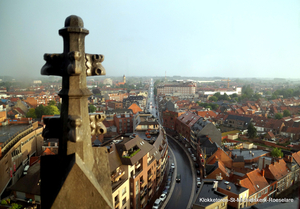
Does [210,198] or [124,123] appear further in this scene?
[124,123]

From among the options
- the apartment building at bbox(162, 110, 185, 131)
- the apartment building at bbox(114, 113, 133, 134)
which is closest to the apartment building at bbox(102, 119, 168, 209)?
the apartment building at bbox(114, 113, 133, 134)

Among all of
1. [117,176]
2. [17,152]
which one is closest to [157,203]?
[117,176]

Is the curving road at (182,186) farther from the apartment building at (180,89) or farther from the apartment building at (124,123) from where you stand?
the apartment building at (180,89)

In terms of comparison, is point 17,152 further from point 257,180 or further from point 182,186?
point 257,180

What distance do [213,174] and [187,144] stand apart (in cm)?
1405

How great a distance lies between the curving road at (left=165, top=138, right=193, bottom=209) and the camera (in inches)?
682

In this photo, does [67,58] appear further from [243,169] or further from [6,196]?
[243,169]

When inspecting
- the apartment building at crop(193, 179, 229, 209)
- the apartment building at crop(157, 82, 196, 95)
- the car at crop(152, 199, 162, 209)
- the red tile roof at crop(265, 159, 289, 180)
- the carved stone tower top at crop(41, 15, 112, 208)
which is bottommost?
the car at crop(152, 199, 162, 209)

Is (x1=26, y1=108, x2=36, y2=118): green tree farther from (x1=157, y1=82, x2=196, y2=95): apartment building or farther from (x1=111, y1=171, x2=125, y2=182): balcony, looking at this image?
(x1=157, y1=82, x2=196, y2=95): apartment building

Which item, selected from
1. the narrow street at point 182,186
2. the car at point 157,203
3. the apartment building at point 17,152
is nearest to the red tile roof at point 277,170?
the narrow street at point 182,186

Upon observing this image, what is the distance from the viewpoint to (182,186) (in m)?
20.1

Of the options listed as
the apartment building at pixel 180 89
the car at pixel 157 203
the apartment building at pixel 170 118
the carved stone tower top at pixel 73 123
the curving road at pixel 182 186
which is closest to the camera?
the carved stone tower top at pixel 73 123

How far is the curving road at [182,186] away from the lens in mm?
17328

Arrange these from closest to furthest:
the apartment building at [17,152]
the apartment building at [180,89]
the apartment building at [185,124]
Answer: the apartment building at [17,152]
the apartment building at [185,124]
the apartment building at [180,89]
